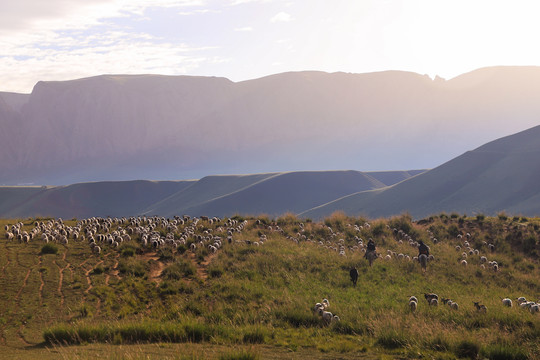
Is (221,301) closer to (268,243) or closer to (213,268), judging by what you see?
(213,268)

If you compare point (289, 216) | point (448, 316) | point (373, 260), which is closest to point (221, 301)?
point (448, 316)

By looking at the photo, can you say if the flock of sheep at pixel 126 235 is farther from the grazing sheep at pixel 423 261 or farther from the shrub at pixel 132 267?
the grazing sheep at pixel 423 261

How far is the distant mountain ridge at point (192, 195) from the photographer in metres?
149

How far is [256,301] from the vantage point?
17859mm

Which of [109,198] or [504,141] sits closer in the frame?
[504,141]

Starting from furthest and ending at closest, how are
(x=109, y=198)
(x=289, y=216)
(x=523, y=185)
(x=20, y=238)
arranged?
(x=109, y=198) < (x=523, y=185) < (x=289, y=216) < (x=20, y=238)

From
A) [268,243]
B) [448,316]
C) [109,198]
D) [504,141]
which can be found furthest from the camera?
[109,198]

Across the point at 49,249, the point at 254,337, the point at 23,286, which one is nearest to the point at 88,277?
the point at 23,286

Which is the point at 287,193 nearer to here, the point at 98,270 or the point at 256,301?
the point at 98,270

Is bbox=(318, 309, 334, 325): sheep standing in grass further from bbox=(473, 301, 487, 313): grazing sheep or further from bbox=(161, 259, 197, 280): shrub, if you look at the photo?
bbox=(161, 259, 197, 280): shrub

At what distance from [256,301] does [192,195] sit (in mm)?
154381

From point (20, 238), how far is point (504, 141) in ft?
462

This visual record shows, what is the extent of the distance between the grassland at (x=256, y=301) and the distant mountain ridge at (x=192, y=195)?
4484 inches

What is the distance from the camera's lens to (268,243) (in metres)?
28.3
